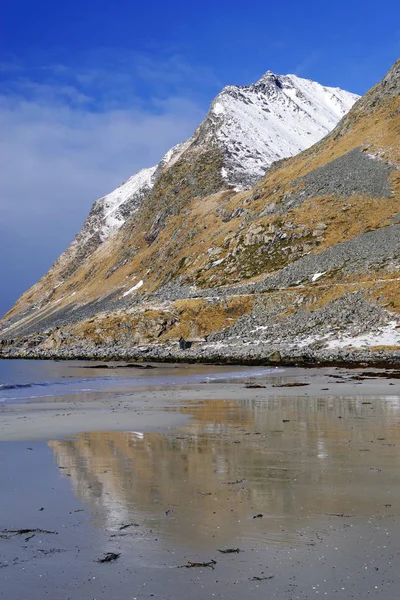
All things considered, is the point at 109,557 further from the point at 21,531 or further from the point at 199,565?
the point at 21,531

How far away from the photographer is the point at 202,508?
1195 cm

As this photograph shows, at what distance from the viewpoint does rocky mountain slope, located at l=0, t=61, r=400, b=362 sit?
226 feet

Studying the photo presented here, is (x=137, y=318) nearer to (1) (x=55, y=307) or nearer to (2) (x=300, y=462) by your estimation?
→ (2) (x=300, y=462)

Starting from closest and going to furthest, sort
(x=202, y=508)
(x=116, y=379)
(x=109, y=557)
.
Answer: (x=109, y=557)
(x=202, y=508)
(x=116, y=379)

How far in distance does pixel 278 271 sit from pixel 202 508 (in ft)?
273

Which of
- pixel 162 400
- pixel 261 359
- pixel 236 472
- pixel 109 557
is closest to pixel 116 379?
pixel 261 359

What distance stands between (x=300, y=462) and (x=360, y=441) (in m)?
3.62

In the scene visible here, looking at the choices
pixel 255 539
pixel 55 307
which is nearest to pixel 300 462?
pixel 255 539

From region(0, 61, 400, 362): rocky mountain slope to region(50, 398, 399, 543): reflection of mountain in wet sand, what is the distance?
117ft

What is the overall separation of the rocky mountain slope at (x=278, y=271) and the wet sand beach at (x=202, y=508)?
3739cm

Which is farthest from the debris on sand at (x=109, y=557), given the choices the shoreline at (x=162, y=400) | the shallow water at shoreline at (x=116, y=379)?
the shallow water at shoreline at (x=116, y=379)

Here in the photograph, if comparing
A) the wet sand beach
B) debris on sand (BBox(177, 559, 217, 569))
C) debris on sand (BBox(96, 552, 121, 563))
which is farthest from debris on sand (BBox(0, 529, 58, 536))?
debris on sand (BBox(177, 559, 217, 569))

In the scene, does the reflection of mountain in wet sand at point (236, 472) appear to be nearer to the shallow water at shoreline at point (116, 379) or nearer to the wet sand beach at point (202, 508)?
the wet sand beach at point (202, 508)

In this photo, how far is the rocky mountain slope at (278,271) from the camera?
68.9 metres
